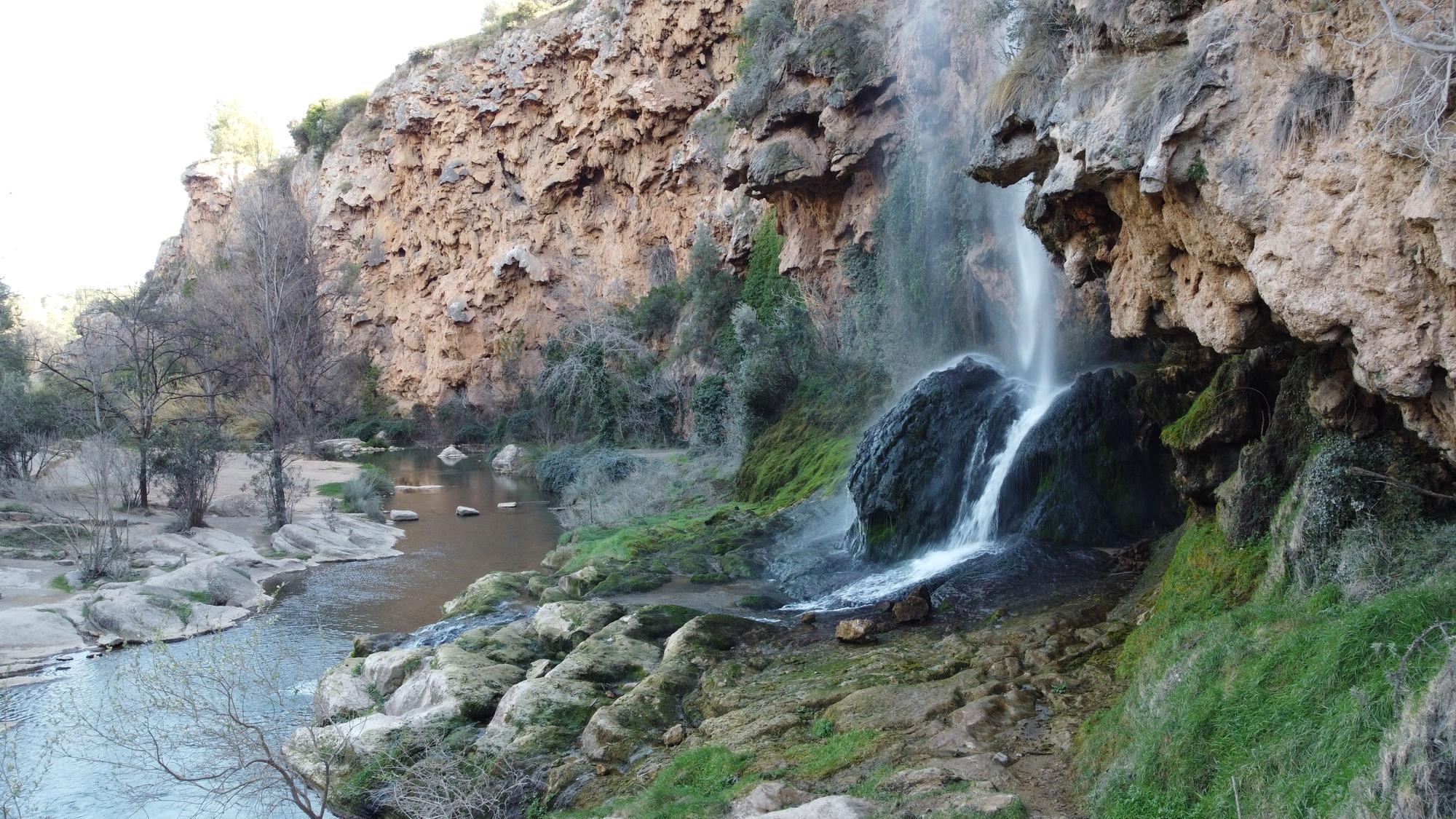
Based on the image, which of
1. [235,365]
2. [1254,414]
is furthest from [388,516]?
[1254,414]

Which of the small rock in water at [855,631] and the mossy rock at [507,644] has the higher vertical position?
the small rock in water at [855,631]

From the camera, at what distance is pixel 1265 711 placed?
4445mm

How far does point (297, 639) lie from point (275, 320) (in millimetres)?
12717

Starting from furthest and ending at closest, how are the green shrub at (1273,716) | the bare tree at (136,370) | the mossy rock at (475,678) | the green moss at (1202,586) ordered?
the bare tree at (136,370), the mossy rock at (475,678), the green moss at (1202,586), the green shrub at (1273,716)

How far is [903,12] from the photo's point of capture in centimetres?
2006

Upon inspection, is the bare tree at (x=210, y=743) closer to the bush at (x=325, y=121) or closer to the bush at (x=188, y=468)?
the bush at (x=188, y=468)

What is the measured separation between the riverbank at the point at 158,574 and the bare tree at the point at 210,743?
96 centimetres

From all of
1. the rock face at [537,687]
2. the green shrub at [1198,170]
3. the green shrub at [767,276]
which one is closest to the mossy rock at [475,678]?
the rock face at [537,687]

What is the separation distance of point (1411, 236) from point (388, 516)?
74.0ft

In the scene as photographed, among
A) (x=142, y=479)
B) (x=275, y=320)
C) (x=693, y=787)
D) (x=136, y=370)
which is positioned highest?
(x=275, y=320)

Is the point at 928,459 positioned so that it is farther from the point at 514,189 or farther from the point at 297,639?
the point at 514,189

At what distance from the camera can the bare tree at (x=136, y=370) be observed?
19.8 m

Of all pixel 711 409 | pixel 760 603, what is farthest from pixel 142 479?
pixel 760 603

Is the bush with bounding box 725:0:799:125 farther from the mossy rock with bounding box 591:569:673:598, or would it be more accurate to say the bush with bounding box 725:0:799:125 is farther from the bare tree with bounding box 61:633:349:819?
the bare tree with bounding box 61:633:349:819
